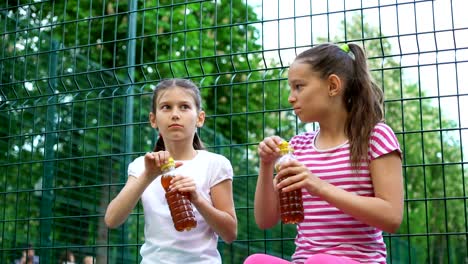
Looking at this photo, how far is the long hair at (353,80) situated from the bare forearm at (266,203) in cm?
37

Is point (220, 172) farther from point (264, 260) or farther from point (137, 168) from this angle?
point (264, 260)

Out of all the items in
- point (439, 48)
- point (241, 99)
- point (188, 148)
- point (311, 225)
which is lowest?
point (311, 225)

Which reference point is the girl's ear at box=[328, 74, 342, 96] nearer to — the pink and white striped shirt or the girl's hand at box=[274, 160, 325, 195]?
the pink and white striped shirt

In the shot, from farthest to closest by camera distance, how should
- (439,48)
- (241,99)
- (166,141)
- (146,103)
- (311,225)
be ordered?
(241,99) → (146,103) → (439,48) → (166,141) → (311,225)

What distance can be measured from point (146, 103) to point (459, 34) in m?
4.31

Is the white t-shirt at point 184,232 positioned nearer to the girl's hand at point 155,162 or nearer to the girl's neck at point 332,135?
the girl's hand at point 155,162

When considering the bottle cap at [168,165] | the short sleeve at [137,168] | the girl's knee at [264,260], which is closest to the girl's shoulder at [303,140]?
the bottle cap at [168,165]

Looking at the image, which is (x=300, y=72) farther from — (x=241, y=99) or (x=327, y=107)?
(x=241, y=99)

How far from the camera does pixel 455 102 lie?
359 centimetres

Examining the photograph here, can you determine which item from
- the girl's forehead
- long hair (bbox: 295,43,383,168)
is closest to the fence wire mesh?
the girl's forehead

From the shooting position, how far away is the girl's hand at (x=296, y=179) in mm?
2490

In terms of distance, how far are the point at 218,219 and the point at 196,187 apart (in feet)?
0.55

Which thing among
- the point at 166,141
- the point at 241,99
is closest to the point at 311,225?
the point at 166,141

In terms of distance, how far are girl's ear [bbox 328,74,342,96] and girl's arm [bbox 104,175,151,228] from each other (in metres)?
0.86
